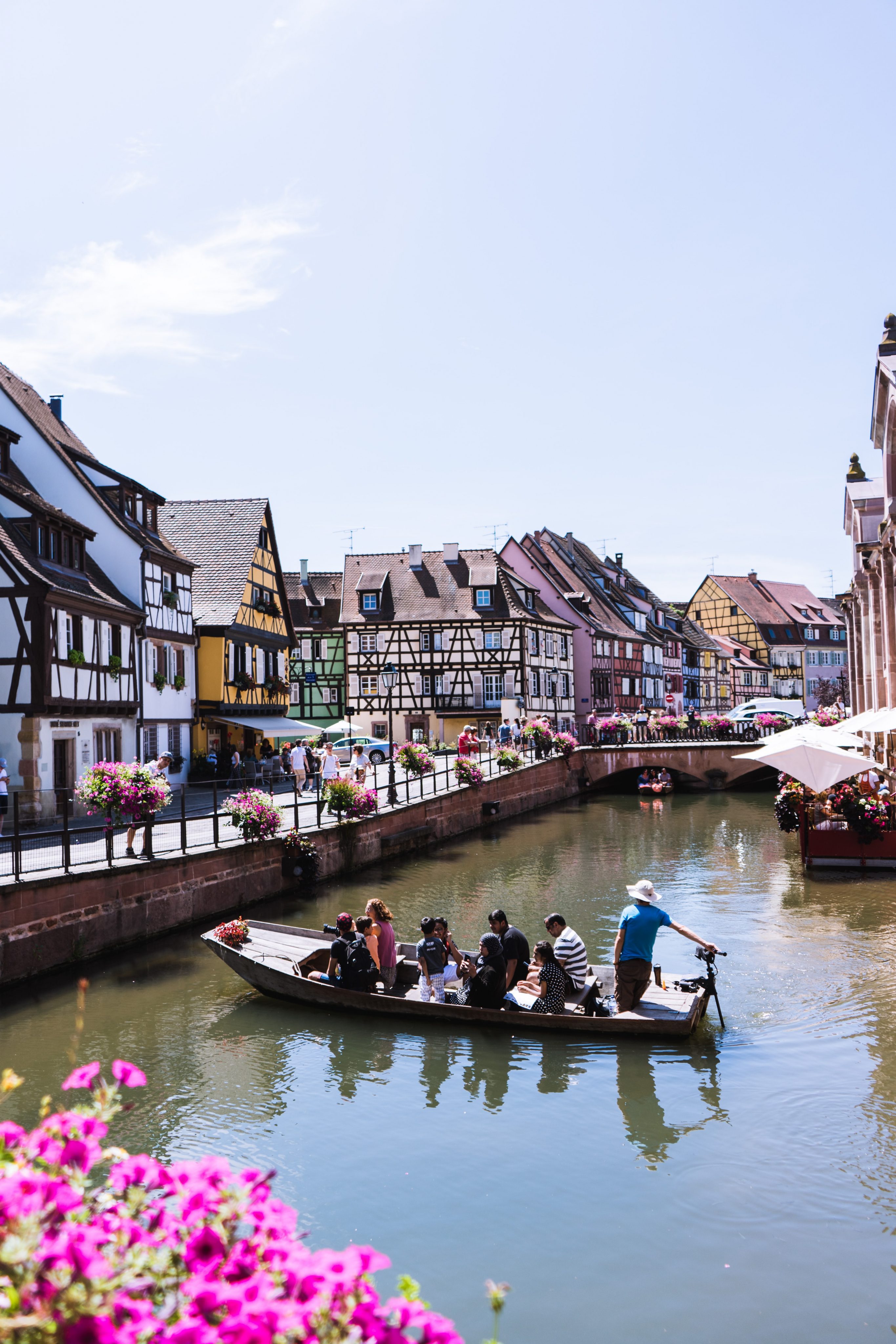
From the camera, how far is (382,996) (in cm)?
1305

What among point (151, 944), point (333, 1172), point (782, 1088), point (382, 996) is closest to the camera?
point (333, 1172)

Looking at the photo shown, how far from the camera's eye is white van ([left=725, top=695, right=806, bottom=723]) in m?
54.8

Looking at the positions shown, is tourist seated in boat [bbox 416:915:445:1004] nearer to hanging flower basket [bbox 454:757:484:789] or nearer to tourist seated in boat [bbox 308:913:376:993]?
tourist seated in boat [bbox 308:913:376:993]

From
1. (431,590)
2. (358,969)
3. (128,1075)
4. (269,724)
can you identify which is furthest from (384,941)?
(431,590)

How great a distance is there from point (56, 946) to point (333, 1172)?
311 inches

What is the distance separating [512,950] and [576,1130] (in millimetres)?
3214

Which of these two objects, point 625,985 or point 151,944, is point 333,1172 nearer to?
point 625,985

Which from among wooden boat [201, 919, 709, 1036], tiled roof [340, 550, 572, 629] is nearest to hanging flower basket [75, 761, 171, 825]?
wooden boat [201, 919, 709, 1036]

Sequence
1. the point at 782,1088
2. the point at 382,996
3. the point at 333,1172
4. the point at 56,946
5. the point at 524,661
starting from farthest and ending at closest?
the point at 524,661
the point at 56,946
the point at 382,996
the point at 782,1088
the point at 333,1172

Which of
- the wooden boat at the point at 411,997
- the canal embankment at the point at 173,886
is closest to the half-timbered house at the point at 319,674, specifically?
the canal embankment at the point at 173,886

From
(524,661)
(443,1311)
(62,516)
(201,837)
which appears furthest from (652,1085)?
(524,661)

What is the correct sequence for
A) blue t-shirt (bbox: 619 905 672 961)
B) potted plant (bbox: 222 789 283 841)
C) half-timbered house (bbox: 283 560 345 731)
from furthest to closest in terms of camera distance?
half-timbered house (bbox: 283 560 345 731)
potted plant (bbox: 222 789 283 841)
blue t-shirt (bbox: 619 905 672 961)

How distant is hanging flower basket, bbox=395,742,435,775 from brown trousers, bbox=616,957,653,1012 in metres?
21.8

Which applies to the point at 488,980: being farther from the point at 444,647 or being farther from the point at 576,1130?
the point at 444,647
